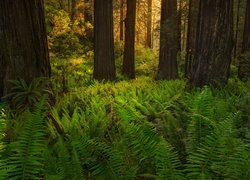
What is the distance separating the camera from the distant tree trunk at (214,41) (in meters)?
7.03

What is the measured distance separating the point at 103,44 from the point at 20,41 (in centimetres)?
772

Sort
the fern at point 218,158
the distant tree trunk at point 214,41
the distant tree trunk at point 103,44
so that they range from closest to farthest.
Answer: the fern at point 218,158 < the distant tree trunk at point 214,41 < the distant tree trunk at point 103,44

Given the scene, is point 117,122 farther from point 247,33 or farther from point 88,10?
point 88,10

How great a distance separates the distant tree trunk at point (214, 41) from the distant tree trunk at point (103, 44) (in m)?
5.83

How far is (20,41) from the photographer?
4.97 m

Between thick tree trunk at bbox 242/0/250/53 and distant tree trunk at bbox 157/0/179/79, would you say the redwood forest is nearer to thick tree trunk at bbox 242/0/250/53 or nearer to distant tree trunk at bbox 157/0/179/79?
distant tree trunk at bbox 157/0/179/79

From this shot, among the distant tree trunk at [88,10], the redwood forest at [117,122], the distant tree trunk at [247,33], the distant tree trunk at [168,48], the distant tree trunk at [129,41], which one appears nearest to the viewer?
the redwood forest at [117,122]

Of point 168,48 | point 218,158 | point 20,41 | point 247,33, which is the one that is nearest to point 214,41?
point 20,41

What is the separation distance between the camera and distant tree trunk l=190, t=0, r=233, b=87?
7.03 meters

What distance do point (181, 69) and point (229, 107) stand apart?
17892 millimetres

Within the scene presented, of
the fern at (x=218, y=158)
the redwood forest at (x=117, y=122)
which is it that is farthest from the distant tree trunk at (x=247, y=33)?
the fern at (x=218, y=158)

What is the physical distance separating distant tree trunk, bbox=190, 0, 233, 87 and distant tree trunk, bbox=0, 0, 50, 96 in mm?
3663

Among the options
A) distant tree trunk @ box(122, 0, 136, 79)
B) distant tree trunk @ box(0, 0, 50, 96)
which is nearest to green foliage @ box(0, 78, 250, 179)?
distant tree trunk @ box(0, 0, 50, 96)

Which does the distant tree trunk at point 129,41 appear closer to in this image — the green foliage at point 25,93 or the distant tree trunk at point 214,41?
the distant tree trunk at point 214,41
